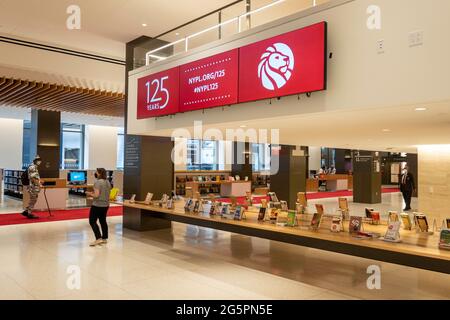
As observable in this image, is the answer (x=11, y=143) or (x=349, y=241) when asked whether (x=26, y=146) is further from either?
(x=349, y=241)

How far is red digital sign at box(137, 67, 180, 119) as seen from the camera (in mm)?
6148

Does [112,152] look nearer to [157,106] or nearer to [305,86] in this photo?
[157,106]

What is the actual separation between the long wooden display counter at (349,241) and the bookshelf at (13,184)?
1195 cm

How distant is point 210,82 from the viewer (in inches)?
216

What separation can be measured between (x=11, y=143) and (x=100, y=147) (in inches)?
187

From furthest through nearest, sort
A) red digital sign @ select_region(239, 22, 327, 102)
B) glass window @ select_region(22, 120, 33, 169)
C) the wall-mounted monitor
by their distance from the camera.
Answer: glass window @ select_region(22, 120, 33, 169), the wall-mounted monitor, red digital sign @ select_region(239, 22, 327, 102)

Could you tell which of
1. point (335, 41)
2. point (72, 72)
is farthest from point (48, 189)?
point (335, 41)

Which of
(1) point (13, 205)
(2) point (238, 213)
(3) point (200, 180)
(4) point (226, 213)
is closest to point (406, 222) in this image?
(2) point (238, 213)

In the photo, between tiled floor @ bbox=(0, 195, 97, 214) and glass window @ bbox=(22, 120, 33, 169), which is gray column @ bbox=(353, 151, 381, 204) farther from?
glass window @ bbox=(22, 120, 33, 169)

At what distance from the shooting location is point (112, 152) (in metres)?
23.1

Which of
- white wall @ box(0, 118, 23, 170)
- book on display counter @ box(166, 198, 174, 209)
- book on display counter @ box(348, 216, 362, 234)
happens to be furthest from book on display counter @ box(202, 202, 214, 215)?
white wall @ box(0, 118, 23, 170)

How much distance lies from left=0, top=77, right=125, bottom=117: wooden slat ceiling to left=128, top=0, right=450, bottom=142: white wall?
23.9 ft

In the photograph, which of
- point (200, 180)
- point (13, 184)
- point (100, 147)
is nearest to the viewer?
point (13, 184)
